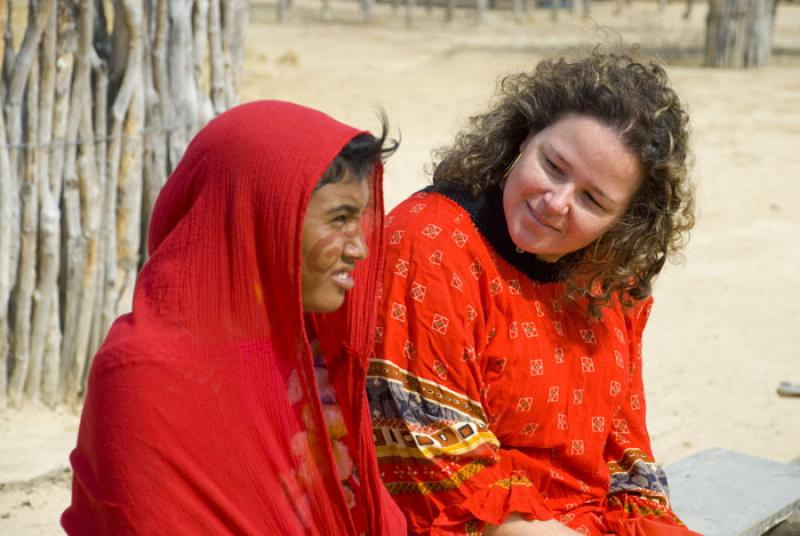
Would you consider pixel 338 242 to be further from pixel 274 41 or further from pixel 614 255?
pixel 274 41

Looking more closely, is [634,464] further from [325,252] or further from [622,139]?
[325,252]

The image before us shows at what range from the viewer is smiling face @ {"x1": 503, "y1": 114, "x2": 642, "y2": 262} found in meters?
2.69

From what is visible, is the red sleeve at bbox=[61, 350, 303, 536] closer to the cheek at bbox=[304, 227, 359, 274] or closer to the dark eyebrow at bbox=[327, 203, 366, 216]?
the cheek at bbox=[304, 227, 359, 274]

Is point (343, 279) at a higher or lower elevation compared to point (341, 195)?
lower

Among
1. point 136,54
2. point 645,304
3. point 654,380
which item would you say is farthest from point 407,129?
point 645,304

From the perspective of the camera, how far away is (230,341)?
81.2 inches

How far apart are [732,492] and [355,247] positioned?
2.12m

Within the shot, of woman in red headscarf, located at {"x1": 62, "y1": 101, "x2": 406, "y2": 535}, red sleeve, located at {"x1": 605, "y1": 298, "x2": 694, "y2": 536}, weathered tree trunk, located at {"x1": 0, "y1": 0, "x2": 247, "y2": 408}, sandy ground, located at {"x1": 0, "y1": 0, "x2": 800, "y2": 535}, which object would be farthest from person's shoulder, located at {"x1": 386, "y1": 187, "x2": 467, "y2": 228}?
weathered tree trunk, located at {"x1": 0, "y1": 0, "x2": 247, "y2": 408}

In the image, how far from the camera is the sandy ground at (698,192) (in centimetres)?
464

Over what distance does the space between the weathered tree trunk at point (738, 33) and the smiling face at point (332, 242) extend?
44.2 feet

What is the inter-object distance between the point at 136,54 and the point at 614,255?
239 centimetres

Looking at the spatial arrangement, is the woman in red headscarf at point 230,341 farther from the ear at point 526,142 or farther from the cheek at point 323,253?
the ear at point 526,142

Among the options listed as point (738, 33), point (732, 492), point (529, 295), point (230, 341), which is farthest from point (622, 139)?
point (738, 33)

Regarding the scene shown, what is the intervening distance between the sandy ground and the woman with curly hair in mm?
523
